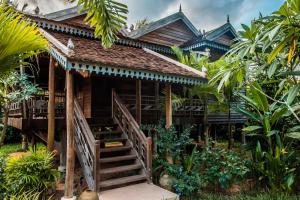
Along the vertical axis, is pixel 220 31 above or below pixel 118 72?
above

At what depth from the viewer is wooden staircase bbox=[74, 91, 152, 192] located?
5512 mm

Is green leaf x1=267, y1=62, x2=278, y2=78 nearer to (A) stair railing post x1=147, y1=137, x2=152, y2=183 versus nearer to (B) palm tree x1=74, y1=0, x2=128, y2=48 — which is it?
(B) palm tree x1=74, y1=0, x2=128, y2=48

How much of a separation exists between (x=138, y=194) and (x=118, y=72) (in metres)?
2.79

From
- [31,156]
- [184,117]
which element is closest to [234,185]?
[184,117]

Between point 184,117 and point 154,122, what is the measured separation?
149 centimetres

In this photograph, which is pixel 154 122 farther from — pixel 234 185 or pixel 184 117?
pixel 234 185

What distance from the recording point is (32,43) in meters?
2.29

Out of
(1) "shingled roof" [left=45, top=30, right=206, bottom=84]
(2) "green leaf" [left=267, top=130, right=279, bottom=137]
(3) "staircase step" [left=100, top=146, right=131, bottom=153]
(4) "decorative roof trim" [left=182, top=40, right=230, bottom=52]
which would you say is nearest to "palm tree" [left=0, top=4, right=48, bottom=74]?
(1) "shingled roof" [left=45, top=30, right=206, bottom=84]

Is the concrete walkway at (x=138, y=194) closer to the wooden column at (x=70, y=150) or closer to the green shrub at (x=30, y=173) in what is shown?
the wooden column at (x=70, y=150)

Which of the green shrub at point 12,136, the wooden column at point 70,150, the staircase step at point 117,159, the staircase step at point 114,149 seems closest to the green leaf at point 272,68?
the wooden column at point 70,150

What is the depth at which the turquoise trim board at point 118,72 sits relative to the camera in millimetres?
4807

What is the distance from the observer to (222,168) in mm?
5992

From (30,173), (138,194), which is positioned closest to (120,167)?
(138,194)

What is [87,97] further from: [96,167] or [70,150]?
[96,167]
